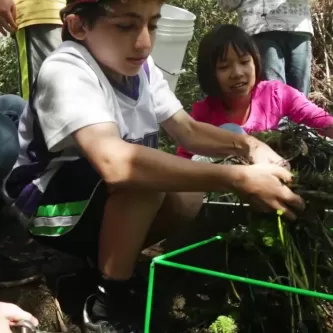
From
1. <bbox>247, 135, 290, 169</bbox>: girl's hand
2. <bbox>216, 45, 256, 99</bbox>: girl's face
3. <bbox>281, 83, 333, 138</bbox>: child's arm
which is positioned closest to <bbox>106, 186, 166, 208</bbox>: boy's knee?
<bbox>247, 135, 290, 169</bbox>: girl's hand

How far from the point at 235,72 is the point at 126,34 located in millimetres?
1099

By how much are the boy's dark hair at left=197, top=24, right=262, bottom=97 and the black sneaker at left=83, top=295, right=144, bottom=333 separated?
4.21 ft

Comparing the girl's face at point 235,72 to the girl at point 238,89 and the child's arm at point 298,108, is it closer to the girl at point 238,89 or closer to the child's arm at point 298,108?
the girl at point 238,89

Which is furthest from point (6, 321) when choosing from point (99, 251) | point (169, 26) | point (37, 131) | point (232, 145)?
point (169, 26)

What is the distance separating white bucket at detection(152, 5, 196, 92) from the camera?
3.28 meters

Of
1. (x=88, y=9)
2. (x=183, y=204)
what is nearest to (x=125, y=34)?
(x=88, y=9)

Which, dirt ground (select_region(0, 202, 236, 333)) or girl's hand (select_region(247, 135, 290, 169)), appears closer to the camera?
girl's hand (select_region(247, 135, 290, 169))

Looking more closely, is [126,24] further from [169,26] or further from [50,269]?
[169,26]

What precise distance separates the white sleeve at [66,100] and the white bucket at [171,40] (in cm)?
173

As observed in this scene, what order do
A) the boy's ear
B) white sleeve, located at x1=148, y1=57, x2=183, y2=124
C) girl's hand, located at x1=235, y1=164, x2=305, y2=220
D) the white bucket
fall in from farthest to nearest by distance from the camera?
the white bucket → white sleeve, located at x1=148, y1=57, x2=183, y2=124 → the boy's ear → girl's hand, located at x1=235, y1=164, x2=305, y2=220

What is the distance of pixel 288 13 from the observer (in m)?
2.83

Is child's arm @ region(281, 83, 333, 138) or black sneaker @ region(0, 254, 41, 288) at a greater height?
child's arm @ region(281, 83, 333, 138)

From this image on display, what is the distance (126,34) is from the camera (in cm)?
157

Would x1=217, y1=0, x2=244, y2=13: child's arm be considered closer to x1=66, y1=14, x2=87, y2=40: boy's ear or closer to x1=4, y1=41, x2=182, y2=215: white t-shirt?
x1=4, y1=41, x2=182, y2=215: white t-shirt
